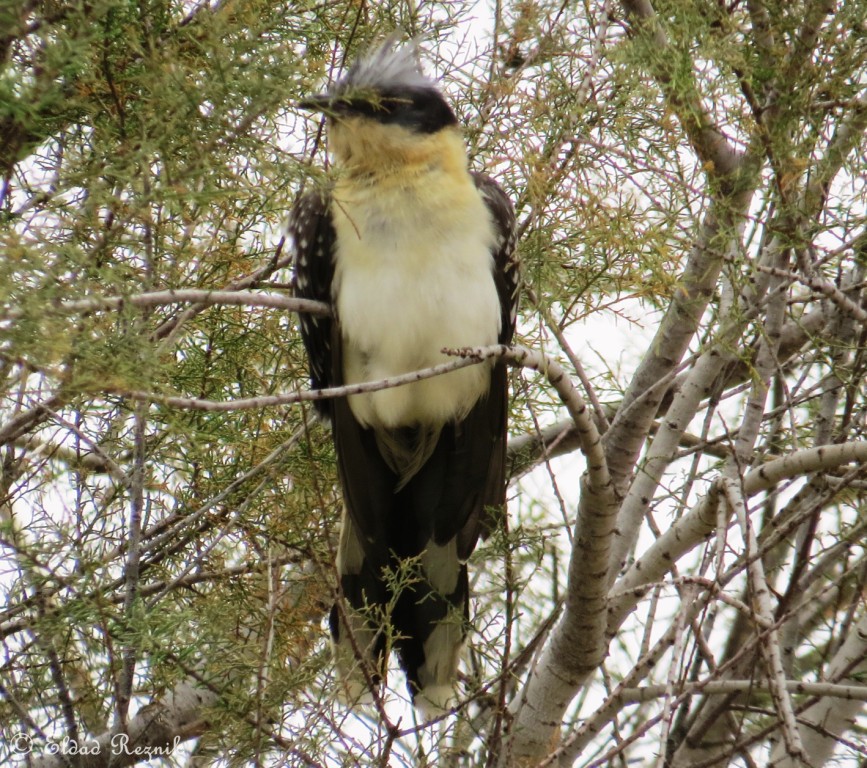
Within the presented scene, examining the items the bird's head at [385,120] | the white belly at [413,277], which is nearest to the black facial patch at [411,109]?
the bird's head at [385,120]

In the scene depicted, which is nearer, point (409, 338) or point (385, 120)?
point (409, 338)

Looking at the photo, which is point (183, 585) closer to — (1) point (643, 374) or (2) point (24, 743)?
(2) point (24, 743)

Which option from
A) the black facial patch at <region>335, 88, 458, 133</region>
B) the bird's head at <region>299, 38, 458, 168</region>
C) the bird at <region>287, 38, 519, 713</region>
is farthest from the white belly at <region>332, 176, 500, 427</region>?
the black facial patch at <region>335, 88, 458, 133</region>

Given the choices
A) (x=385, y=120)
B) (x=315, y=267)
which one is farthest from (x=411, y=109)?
(x=315, y=267)

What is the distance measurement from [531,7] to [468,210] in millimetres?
772

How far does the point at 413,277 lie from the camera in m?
4.05

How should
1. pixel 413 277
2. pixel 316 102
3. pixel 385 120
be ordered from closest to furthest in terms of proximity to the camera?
1. pixel 316 102
2. pixel 413 277
3. pixel 385 120

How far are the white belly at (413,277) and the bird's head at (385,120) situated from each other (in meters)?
0.15

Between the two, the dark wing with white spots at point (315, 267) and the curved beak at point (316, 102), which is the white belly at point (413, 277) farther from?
the curved beak at point (316, 102)

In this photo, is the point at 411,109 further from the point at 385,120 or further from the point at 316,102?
the point at 316,102

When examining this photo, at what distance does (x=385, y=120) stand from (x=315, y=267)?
1.96 ft

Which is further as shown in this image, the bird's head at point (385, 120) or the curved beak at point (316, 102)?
the bird's head at point (385, 120)

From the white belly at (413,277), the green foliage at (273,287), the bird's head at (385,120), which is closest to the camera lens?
the green foliage at (273,287)

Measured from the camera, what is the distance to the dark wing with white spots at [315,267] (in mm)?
4238
